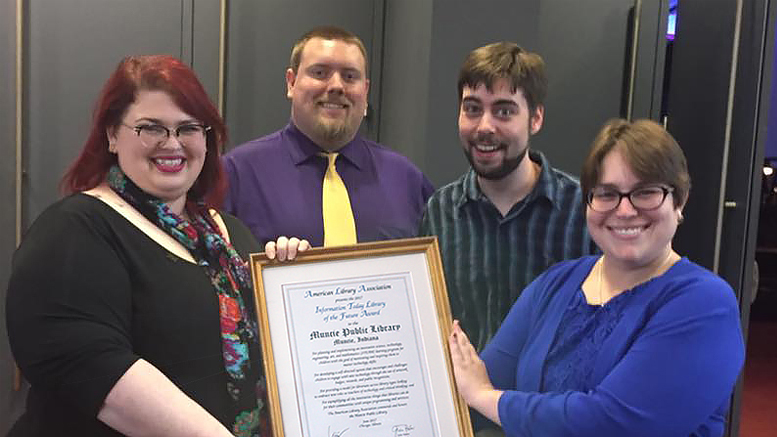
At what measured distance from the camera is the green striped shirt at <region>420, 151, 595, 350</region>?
1790 mm

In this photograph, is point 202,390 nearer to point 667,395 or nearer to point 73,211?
point 73,211

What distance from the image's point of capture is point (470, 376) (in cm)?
146

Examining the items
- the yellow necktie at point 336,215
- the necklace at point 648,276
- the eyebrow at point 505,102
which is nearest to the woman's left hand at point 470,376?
the necklace at point 648,276

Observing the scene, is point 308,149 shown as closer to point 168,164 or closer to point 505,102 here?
point 505,102

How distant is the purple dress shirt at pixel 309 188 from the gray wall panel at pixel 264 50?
3.95 feet

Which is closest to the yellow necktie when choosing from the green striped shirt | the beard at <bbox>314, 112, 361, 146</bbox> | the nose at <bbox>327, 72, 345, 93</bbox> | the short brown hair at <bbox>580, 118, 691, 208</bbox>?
the beard at <bbox>314, 112, 361, 146</bbox>

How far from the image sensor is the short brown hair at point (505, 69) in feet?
5.85

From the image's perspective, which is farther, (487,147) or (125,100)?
(487,147)

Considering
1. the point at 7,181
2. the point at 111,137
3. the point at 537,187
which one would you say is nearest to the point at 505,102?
the point at 537,187

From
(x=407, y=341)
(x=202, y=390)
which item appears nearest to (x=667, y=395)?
(x=407, y=341)

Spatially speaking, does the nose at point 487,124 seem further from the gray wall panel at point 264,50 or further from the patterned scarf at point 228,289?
the gray wall panel at point 264,50

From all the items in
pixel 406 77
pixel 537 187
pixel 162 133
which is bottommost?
pixel 537 187

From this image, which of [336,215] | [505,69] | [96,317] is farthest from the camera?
[336,215]

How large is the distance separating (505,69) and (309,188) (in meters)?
0.71
